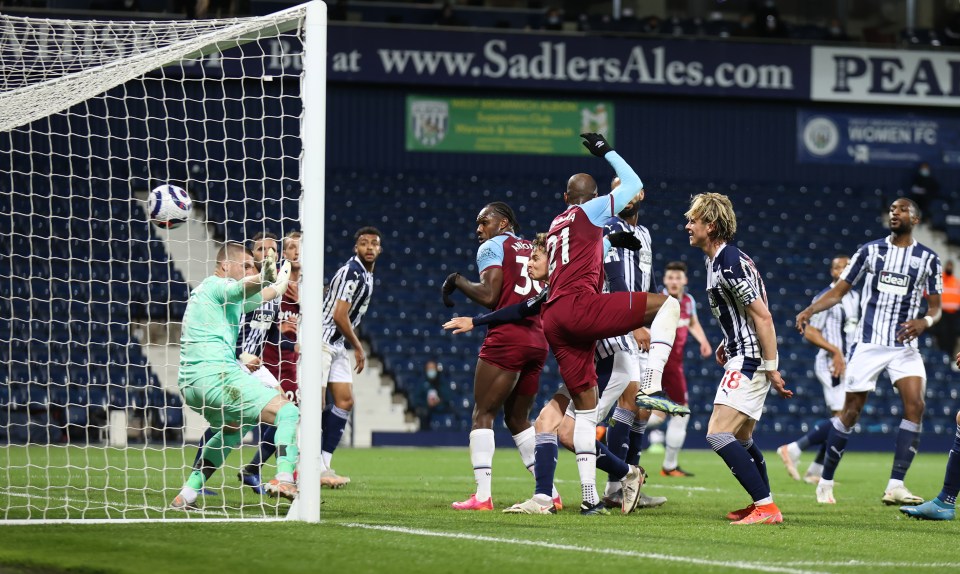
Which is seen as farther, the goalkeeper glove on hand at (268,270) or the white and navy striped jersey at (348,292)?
the white and navy striped jersey at (348,292)

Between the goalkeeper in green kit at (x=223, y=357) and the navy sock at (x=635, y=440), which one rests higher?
the goalkeeper in green kit at (x=223, y=357)

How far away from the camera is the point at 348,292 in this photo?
11438mm

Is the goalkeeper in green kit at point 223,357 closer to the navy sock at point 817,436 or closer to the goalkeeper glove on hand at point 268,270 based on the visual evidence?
the goalkeeper glove on hand at point 268,270

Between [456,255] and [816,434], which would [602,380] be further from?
[456,255]

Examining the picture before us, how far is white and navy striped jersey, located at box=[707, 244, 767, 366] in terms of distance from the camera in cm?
790

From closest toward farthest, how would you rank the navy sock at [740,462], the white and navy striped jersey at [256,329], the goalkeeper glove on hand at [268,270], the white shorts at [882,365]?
the goalkeeper glove on hand at [268,270] → the navy sock at [740,462] → the white shorts at [882,365] → the white and navy striped jersey at [256,329]

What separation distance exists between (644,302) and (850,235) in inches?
745

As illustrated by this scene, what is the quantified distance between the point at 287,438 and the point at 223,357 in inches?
34.3

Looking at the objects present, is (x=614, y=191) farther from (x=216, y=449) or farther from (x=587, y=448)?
(x=216, y=449)

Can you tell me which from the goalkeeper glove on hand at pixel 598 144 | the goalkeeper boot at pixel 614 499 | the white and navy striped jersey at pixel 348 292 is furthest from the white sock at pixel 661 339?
the white and navy striped jersey at pixel 348 292

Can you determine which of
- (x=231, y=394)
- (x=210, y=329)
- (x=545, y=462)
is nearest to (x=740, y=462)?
(x=545, y=462)

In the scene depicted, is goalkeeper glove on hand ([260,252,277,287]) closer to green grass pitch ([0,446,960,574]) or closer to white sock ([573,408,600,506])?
green grass pitch ([0,446,960,574])

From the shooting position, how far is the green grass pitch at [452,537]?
5656 mm

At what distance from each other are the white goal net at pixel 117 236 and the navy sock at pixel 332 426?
699 millimetres
